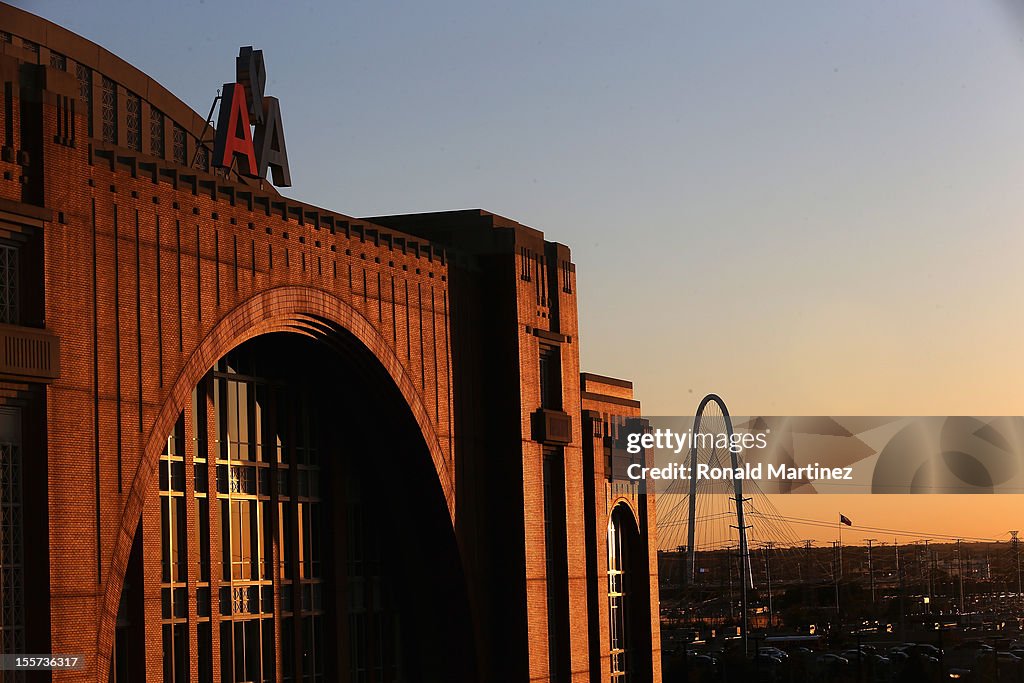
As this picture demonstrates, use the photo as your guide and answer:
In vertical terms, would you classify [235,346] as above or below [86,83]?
below

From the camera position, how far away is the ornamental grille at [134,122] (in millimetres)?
55062

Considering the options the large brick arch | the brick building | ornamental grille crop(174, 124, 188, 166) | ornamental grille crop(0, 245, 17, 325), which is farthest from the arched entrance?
ornamental grille crop(0, 245, 17, 325)

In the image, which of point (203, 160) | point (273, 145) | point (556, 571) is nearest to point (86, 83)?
point (203, 160)

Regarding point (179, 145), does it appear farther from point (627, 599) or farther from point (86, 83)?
point (627, 599)

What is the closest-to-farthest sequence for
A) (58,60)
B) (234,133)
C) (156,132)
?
(234,133) < (58,60) < (156,132)

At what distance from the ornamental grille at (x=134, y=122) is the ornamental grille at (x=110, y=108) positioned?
855mm

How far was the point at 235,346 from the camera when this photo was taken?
3528 centimetres

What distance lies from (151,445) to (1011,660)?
99.7 metres

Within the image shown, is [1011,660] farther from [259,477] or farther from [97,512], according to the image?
[97,512]

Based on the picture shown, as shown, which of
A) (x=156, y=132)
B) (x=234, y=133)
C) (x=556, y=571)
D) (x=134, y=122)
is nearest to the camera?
(x=234, y=133)

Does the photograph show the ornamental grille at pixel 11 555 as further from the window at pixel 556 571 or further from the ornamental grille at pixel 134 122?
the ornamental grille at pixel 134 122

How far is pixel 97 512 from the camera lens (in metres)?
29.5

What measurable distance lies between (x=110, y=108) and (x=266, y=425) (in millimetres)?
19784

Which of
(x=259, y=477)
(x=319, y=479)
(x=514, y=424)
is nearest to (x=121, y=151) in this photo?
(x=259, y=477)
